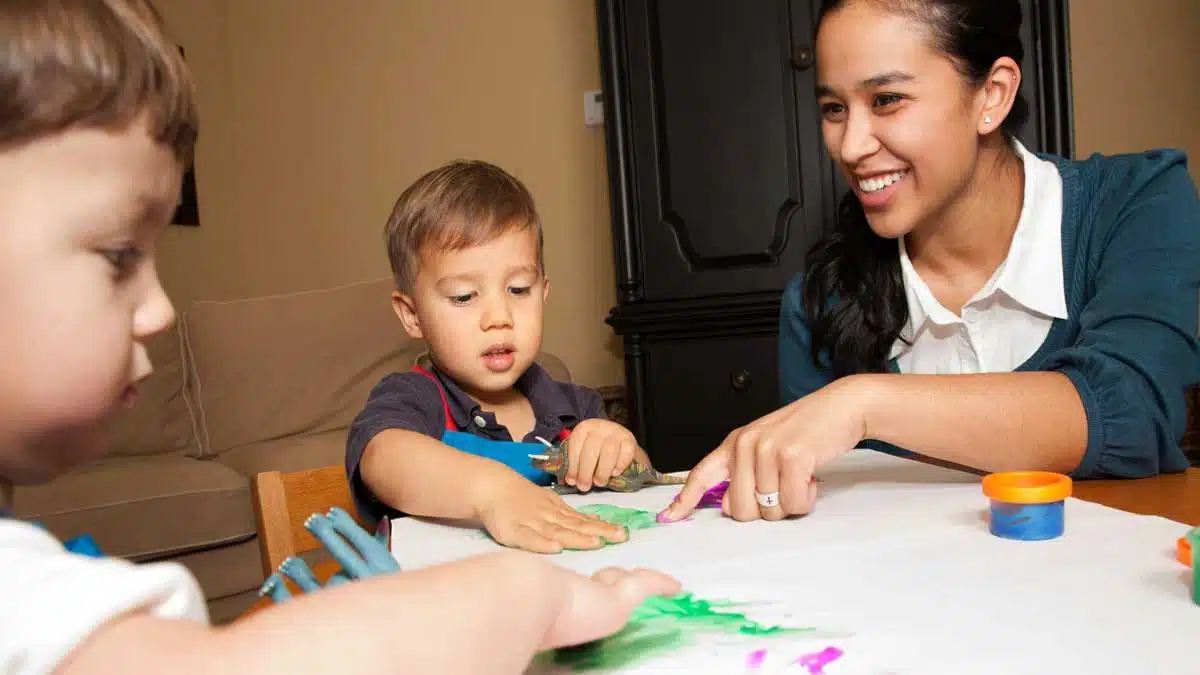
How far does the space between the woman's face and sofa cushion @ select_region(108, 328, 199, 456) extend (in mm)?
2444

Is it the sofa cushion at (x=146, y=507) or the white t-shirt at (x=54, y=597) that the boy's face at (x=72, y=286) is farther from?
the sofa cushion at (x=146, y=507)

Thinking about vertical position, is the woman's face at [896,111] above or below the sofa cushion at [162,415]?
above

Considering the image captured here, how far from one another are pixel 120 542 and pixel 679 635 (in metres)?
2.34

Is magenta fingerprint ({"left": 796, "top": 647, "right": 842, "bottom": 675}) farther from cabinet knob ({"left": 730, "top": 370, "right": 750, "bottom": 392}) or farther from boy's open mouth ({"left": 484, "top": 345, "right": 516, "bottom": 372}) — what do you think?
cabinet knob ({"left": 730, "top": 370, "right": 750, "bottom": 392})

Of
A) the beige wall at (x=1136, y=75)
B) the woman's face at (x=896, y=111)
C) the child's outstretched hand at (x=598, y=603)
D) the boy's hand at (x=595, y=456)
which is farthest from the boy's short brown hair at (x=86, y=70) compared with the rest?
the beige wall at (x=1136, y=75)

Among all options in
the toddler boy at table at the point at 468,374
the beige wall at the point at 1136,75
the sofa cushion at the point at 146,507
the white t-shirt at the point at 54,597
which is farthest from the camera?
the beige wall at the point at 1136,75

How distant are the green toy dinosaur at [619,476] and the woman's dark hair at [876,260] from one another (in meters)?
0.45

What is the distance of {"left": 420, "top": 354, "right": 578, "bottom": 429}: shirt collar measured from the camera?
123 centimetres

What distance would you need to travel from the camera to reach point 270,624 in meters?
0.36

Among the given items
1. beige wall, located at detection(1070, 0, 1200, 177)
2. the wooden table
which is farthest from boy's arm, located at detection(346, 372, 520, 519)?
beige wall, located at detection(1070, 0, 1200, 177)

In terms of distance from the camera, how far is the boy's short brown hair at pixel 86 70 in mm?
393

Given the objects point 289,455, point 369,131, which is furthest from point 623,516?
point 369,131

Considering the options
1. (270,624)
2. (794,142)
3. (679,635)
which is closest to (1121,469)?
(679,635)

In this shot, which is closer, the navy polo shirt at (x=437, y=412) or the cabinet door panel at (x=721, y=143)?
the navy polo shirt at (x=437, y=412)
